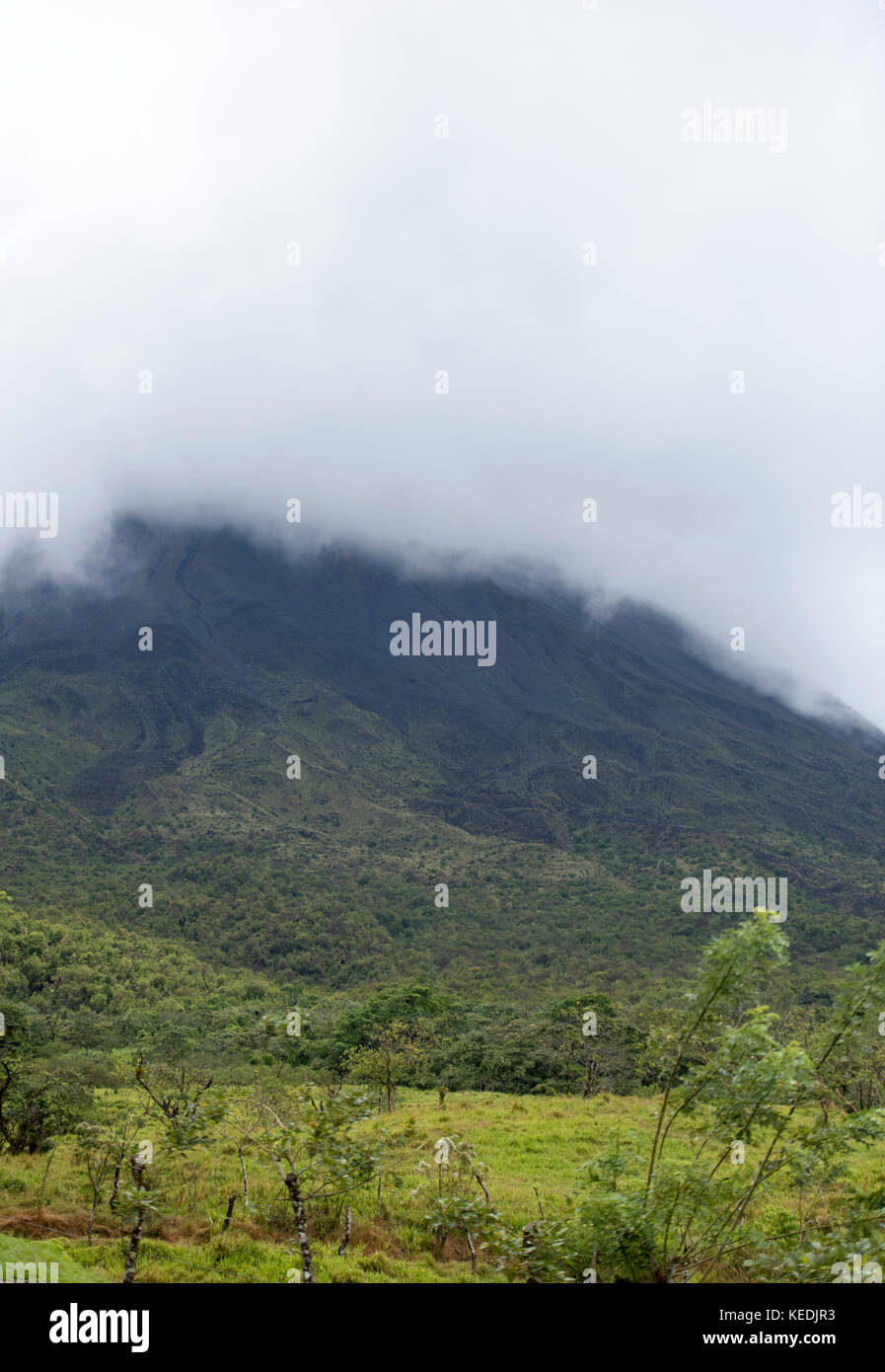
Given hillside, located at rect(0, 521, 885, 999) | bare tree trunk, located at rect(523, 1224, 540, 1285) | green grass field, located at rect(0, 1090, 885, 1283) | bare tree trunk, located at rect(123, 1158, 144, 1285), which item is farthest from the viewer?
hillside, located at rect(0, 521, 885, 999)

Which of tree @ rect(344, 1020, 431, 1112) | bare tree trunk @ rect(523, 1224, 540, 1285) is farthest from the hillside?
bare tree trunk @ rect(523, 1224, 540, 1285)

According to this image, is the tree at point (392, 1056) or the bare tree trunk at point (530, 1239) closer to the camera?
the bare tree trunk at point (530, 1239)

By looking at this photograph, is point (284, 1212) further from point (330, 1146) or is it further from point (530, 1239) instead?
point (530, 1239)

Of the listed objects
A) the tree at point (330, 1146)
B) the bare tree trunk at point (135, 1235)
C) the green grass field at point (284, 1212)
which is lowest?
the green grass field at point (284, 1212)

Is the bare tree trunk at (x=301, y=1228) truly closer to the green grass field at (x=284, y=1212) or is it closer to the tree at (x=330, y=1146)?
the tree at (x=330, y=1146)

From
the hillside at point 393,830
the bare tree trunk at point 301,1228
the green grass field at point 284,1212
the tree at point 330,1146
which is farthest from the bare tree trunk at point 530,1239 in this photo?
the hillside at point 393,830

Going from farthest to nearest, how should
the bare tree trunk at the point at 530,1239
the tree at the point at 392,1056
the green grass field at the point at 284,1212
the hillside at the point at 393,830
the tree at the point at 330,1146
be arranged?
1. the hillside at the point at 393,830
2. the tree at the point at 392,1056
3. the green grass field at the point at 284,1212
4. the tree at the point at 330,1146
5. the bare tree trunk at the point at 530,1239

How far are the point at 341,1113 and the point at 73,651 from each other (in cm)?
21168

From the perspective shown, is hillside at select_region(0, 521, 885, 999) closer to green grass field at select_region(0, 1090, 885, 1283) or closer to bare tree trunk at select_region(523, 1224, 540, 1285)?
green grass field at select_region(0, 1090, 885, 1283)

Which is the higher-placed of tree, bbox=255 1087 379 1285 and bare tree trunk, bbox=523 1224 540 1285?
tree, bbox=255 1087 379 1285

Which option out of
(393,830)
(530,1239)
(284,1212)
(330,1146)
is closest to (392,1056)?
(284,1212)

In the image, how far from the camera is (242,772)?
153 meters

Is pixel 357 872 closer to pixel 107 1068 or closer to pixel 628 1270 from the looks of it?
pixel 107 1068
